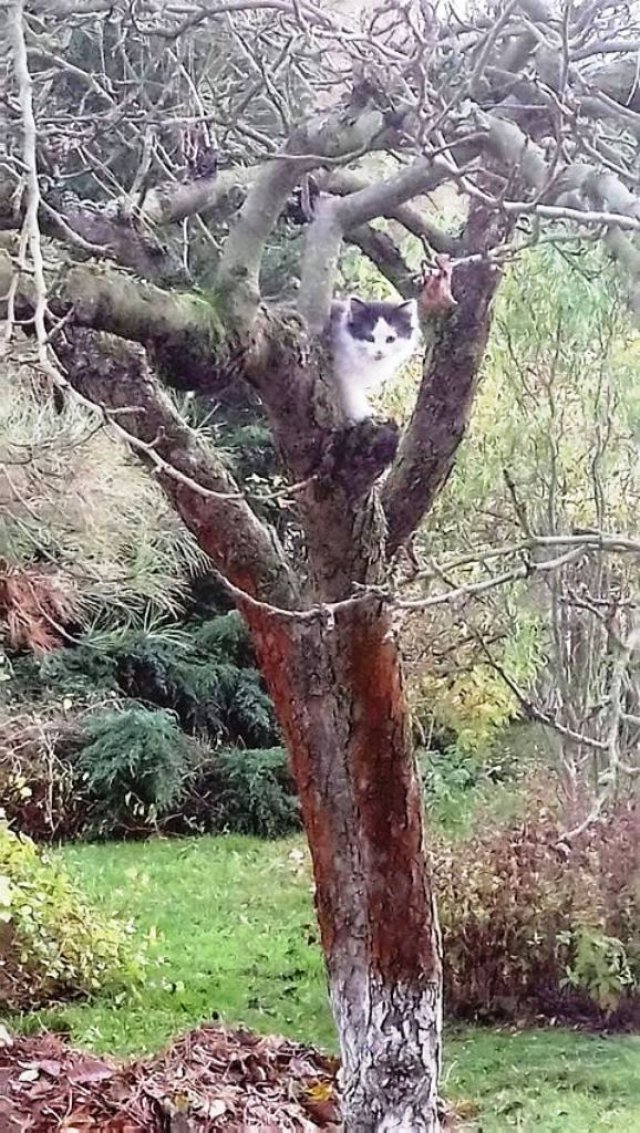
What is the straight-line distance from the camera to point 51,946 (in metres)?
4.47

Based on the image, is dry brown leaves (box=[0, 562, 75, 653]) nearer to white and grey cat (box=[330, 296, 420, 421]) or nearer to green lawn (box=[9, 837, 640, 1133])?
green lawn (box=[9, 837, 640, 1133])

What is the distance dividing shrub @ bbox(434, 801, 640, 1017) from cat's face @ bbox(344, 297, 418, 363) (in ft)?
5.60

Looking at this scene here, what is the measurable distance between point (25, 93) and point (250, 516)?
3.75ft

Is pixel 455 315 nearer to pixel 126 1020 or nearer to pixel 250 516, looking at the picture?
pixel 250 516

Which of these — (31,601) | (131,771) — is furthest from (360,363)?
(131,771)

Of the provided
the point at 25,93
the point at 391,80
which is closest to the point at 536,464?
the point at 391,80

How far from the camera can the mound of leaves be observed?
128 inches

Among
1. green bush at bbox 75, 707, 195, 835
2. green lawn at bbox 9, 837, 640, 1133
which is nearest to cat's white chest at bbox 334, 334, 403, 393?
green lawn at bbox 9, 837, 640, 1133

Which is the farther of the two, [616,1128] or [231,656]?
[231,656]

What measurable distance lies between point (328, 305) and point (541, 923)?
2337 mm

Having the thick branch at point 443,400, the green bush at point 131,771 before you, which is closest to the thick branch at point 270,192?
the thick branch at point 443,400

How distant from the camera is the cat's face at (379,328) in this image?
3.26 meters

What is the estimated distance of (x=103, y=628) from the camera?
701cm

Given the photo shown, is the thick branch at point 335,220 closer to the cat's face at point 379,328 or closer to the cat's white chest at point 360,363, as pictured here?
the cat's white chest at point 360,363
